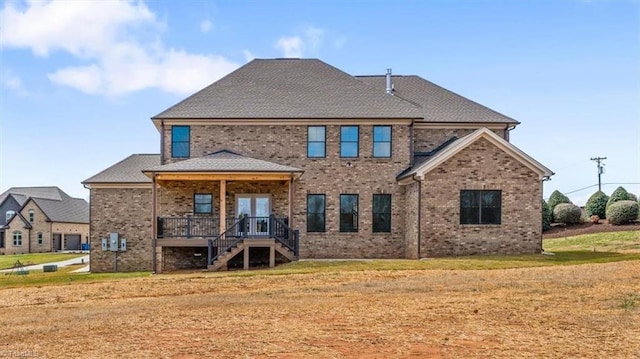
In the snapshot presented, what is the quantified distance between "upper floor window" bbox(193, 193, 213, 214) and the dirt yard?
837cm

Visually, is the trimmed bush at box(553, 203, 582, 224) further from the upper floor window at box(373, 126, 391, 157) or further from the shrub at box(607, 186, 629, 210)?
the upper floor window at box(373, 126, 391, 157)

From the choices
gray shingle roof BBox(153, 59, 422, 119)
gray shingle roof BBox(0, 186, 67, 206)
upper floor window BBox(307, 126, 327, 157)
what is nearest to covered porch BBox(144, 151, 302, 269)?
upper floor window BBox(307, 126, 327, 157)

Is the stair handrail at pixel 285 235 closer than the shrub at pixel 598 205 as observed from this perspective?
Yes

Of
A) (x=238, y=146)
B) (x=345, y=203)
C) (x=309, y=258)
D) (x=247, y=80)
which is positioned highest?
(x=247, y=80)

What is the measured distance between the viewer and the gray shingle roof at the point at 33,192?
6183cm

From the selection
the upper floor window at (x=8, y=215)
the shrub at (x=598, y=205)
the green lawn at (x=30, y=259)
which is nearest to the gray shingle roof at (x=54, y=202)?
the upper floor window at (x=8, y=215)

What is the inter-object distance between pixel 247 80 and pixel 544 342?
22012mm

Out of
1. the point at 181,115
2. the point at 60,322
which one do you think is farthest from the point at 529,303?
the point at 181,115

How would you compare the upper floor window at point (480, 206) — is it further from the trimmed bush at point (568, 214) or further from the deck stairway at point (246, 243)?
the trimmed bush at point (568, 214)

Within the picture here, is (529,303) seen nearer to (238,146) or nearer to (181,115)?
(238,146)

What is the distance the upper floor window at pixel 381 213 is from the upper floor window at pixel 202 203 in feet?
23.9

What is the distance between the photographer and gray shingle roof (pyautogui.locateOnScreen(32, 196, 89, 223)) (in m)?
58.8

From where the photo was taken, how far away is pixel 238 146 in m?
24.8

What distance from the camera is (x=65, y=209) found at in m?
62.7
